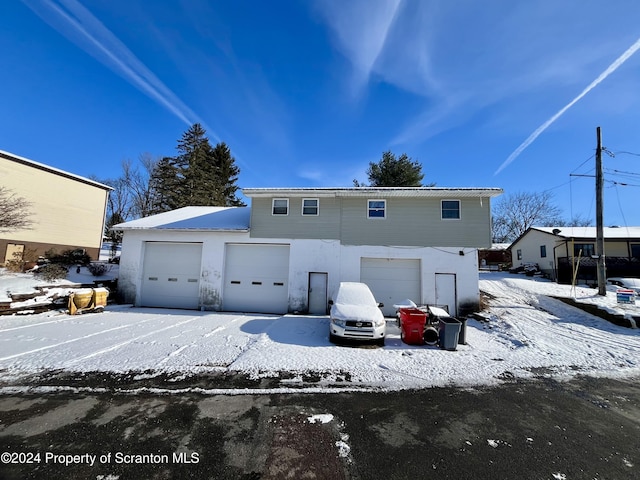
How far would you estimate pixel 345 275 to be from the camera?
12.1 metres

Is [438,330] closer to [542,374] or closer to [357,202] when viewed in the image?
[542,374]

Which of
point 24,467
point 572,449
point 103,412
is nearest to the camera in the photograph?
point 24,467

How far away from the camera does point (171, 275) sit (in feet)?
43.1

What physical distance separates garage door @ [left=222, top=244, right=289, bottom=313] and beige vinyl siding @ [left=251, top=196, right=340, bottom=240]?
2.38ft

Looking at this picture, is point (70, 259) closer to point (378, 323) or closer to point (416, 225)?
point (378, 323)

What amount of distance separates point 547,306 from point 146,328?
52.3 ft

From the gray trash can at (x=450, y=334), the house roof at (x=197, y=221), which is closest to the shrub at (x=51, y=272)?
the house roof at (x=197, y=221)

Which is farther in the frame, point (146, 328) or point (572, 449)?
point (146, 328)

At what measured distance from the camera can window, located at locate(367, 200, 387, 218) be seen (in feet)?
41.1

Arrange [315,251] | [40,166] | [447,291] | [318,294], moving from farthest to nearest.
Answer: [40,166]
[315,251]
[318,294]
[447,291]

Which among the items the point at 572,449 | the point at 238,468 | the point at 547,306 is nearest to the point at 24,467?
the point at 238,468

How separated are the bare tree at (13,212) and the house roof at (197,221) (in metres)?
6.95

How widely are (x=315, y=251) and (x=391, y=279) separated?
3618mm

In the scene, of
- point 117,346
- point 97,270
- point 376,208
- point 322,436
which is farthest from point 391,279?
point 97,270
